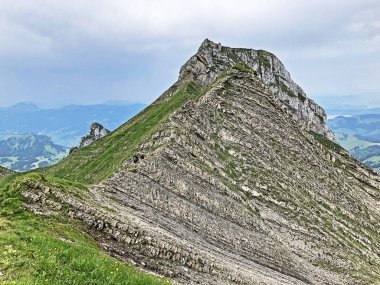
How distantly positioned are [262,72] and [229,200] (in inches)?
4979

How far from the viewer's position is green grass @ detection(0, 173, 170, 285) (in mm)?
21641

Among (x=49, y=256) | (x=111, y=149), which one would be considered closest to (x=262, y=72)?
(x=111, y=149)

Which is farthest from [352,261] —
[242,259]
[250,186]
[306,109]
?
[306,109]

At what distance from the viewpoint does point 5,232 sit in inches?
1075

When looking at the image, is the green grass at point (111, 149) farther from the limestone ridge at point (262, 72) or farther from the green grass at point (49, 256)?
the green grass at point (49, 256)

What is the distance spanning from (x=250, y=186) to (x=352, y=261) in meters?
21.0

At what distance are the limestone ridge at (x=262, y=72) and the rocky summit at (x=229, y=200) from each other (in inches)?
1685

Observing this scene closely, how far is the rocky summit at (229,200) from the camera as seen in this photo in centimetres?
3875

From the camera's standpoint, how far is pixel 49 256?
24.2 meters

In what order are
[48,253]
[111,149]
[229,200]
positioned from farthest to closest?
[111,149] < [229,200] < [48,253]

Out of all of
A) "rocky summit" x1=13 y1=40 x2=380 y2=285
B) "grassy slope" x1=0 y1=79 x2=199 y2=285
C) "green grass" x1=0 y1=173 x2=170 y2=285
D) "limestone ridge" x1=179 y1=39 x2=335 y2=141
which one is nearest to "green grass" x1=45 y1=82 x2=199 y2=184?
"rocky summit" x1=13 y1=40 x2=380 y2=285

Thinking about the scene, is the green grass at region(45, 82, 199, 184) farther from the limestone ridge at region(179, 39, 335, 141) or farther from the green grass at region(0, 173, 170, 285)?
the green grass at region(0, 173, 170, 285)

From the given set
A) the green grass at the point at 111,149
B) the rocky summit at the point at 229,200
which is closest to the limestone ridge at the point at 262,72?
the green grass at the point at 111,149

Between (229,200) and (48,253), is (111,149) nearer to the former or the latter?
(229,200)
